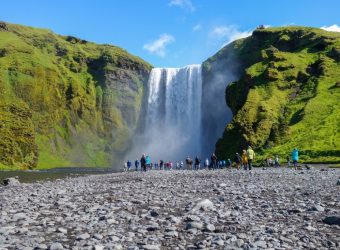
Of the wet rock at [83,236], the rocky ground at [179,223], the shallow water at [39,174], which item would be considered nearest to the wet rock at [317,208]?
the rocky ground at [179,223]

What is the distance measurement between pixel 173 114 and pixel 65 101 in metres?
49.7

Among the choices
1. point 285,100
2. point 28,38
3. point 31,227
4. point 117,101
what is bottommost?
point 31,227

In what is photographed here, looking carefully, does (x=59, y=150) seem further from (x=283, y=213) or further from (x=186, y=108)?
(x=283, y=213)

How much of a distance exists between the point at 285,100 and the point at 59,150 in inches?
3562

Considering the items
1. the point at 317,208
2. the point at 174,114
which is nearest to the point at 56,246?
the point at 317,208

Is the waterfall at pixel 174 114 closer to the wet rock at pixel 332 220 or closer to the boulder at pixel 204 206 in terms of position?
the boulder at pixel 204 206

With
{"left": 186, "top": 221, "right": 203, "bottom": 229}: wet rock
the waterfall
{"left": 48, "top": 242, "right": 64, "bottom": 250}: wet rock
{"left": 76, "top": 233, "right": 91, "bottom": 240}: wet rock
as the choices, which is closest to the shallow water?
{"left": 76, "top": 233, "right": 91, "bottom": 240}: wet rock

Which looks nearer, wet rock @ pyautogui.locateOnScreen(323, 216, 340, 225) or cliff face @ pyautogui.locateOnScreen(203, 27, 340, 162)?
wet rock @ pyautogui.locateOnScreen(323, 216, 340, 225)

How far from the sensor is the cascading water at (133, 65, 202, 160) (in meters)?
141

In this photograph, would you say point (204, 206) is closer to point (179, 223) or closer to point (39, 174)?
point (179, 223)

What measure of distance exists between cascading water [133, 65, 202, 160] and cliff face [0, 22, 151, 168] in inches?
848

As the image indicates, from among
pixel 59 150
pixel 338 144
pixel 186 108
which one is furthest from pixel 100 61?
pixel 338 144

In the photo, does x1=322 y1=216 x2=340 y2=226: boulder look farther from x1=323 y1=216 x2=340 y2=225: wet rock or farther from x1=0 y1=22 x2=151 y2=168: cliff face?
x1=0 y1=22 x2=151 y2=168: cliff face

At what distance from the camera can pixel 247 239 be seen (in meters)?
10.7
